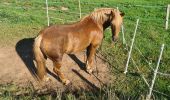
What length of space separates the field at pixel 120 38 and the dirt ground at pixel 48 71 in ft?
1.01

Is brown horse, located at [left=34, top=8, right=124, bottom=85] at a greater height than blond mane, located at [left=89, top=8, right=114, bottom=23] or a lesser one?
lesser

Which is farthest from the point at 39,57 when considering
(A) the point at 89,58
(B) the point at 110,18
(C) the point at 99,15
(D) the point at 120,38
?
(D) the point at 120,38

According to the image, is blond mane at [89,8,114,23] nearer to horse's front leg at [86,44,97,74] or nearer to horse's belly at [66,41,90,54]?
horse's belly at [66,41,90,54]

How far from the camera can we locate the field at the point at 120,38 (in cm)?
816

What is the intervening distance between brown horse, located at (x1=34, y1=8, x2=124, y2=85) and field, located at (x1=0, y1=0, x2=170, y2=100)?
696mm

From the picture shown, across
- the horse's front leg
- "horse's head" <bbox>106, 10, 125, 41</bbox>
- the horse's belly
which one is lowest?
the horse's front leg

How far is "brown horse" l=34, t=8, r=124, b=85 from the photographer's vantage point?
8.49m

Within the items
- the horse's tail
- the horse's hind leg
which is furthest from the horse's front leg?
the horse's tail

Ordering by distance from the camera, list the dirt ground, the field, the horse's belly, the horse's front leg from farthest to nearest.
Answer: the horse's front leg
the dirt ground
the horse's belly
the field

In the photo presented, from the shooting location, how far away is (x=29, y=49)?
11.1 meters

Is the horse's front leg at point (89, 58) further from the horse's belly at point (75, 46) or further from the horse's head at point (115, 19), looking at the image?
the horse's head at point (115, 19)

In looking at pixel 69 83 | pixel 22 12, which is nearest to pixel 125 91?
pixel 69 83

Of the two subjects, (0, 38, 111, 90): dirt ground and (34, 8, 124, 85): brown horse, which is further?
(0, 38, 111, 90): dirt ground

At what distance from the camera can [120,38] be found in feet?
38.9
